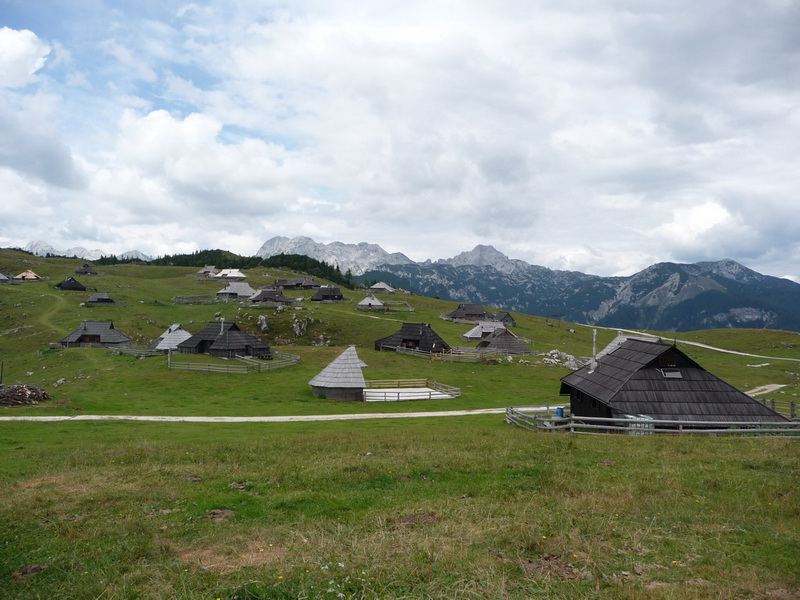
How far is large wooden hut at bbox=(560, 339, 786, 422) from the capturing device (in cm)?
3156

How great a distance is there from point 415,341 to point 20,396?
5901 cm

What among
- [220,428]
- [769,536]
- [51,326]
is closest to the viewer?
[769,536]

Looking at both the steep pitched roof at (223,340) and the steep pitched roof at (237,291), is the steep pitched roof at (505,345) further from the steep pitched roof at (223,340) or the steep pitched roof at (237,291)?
the steep pitched roof at (237,291)

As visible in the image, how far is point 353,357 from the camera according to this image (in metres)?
50.4

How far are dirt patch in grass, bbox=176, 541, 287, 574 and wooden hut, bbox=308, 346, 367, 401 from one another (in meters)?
36.4

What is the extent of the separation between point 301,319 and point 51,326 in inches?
1775

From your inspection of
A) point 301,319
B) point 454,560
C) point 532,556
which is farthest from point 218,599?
point 301,319

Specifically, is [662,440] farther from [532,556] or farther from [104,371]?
[104,371]

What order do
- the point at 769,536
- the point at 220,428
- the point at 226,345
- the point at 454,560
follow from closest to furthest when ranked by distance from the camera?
1. the point at 454,560
2. the point at 769,536
3. the point at 220,428
4. the point at 226,345

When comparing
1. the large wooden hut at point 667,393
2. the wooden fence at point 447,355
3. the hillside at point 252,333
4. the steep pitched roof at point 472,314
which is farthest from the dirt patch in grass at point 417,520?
the steep pitched roof at point 472,314

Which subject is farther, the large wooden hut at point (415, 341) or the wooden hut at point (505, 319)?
the wooden hut at point (505, 319)

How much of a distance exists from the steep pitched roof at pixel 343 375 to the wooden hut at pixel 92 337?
49.0 metres

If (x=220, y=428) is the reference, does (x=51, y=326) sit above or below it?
above

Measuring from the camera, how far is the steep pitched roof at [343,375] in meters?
48.3
